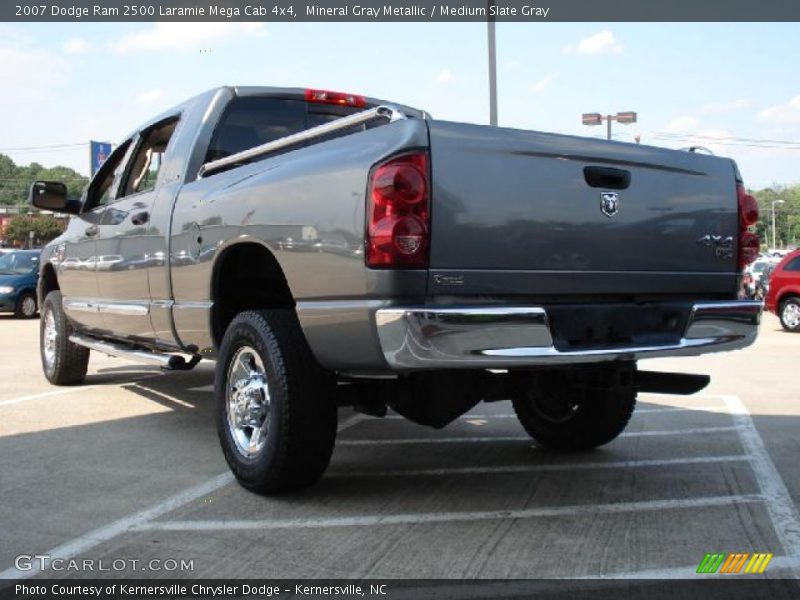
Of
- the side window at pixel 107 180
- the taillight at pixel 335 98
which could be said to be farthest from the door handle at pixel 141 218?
the taillight at pixel 335 98

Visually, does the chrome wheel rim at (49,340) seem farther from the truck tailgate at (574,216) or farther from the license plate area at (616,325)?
the license plate area at (616,325)

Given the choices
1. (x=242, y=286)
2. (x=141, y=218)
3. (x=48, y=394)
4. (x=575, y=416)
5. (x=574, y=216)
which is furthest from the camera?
(x=48, y=394)

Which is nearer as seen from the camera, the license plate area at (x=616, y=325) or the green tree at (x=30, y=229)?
the license plate area at (x=616, y=325)

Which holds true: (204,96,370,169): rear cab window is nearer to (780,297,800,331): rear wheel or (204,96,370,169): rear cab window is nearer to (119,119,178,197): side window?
(119,119,178,197): side window

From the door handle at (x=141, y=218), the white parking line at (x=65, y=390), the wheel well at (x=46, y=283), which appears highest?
the door handle at (x=141, y=218)

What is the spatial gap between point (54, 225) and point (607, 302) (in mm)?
98311

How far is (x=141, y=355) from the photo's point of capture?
5.49m

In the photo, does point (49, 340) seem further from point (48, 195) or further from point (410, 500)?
point (410, 500)

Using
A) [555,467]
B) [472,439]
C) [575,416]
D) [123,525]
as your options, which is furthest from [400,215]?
[472,439]

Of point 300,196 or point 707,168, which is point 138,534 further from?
point 707,168

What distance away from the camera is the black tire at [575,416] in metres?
4.82

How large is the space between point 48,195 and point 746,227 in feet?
16.7

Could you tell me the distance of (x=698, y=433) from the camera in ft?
18.7

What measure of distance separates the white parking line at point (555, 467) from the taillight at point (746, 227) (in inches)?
49.8
